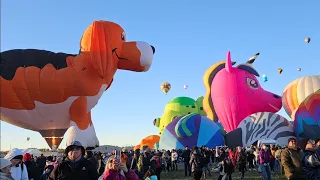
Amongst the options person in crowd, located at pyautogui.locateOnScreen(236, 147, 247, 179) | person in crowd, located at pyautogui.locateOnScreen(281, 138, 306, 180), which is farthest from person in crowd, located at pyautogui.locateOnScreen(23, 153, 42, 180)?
person in crowd, located at pyautogui.locateOnScreen(236, 147, 247, 179)

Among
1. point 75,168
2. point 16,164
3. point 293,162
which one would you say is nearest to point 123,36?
point 16,164

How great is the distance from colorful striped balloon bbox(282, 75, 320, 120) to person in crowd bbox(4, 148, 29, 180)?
2166 cm

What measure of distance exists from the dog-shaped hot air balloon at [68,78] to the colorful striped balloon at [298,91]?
1542cm

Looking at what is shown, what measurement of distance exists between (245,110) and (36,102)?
1730 centimetres

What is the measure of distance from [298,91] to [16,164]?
75.4 ft

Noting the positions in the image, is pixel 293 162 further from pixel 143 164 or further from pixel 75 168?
pixel 143 164

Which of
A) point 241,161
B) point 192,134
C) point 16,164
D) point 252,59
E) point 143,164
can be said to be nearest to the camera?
point 16,164

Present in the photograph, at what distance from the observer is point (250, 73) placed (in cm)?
2697

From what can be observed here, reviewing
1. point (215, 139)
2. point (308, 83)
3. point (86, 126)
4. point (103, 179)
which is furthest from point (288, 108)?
point (103, 179)

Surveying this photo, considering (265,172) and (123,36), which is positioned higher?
(123,36)

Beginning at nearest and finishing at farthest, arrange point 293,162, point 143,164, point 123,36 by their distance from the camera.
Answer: point 293,162 < point 143,164 < point 123,36

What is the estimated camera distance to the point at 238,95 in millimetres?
26094

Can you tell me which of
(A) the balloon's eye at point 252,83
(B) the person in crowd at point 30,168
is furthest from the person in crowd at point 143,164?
(A) the balloon's eye at point 252,83

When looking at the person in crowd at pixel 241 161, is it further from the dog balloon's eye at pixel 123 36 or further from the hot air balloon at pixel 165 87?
the hot air balloon at pixel 165 87
